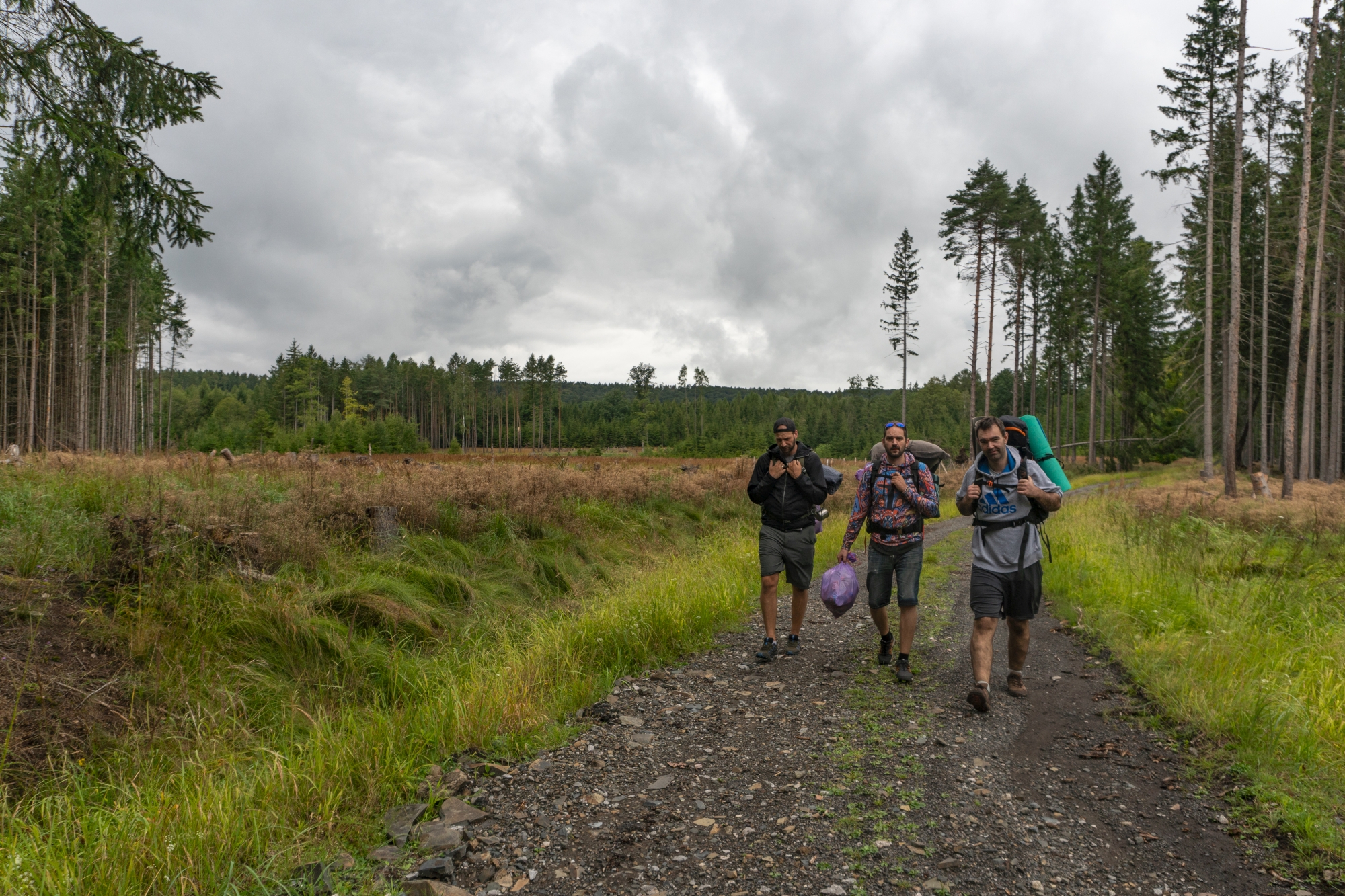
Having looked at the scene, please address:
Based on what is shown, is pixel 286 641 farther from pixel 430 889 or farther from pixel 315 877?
pixel 430 889

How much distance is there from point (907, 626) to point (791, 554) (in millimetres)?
1210

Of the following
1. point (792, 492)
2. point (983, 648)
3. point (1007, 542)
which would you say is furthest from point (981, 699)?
point (792, 492)

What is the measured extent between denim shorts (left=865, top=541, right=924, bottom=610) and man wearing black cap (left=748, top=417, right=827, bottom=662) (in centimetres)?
59

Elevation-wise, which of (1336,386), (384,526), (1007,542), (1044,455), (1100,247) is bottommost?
(384,526)

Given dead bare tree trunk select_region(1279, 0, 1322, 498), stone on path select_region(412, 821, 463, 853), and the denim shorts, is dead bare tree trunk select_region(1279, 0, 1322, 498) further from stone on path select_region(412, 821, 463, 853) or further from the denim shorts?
stone on path select_region(412, 821, 463, 853)

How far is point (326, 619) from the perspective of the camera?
608cm

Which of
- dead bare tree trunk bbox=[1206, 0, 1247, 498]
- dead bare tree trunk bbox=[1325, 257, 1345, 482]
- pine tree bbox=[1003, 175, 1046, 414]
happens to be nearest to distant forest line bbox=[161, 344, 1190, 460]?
pine tree bbox=[1003, 175, 1046, 414]

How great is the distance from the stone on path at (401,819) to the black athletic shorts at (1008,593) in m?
4.12

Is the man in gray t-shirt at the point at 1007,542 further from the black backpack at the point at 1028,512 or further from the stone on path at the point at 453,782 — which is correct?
the stone on path at the point at 453,782

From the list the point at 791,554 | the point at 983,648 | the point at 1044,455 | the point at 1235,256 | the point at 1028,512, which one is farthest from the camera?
the point at 1235,256

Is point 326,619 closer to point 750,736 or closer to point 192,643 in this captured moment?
point 192,643

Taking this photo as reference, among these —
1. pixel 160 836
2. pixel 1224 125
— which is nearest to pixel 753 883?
A: pixel 160 836

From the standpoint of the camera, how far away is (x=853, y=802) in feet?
11.1

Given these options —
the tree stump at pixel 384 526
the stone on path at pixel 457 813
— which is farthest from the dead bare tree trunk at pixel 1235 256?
the stone on path at pixel 457 813
